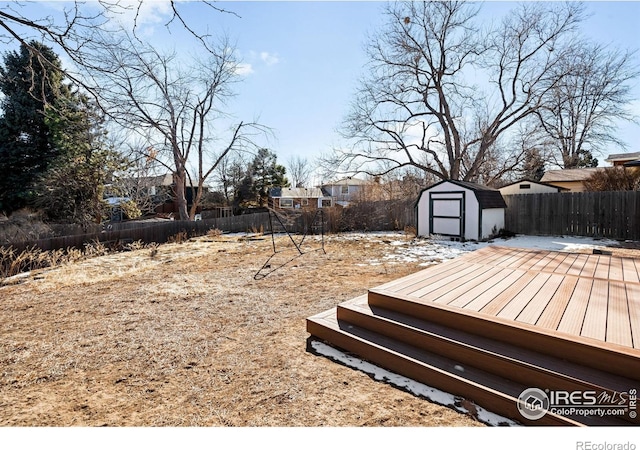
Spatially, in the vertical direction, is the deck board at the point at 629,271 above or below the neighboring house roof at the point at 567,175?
below

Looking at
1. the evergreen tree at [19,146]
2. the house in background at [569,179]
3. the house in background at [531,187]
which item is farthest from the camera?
the house in background at [569,179]

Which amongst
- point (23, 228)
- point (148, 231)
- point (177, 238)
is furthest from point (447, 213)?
point (23, 228)

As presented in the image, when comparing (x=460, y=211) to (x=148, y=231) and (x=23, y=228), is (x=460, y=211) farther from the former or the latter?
(x=23, y=228)

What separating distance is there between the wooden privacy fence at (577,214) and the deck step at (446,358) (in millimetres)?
10030

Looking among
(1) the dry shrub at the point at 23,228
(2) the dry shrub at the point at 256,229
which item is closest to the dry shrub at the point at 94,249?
(1) the dry shrub at the point at 23,228

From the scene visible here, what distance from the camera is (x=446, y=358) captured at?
2188mm

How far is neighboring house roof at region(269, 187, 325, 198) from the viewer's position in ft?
82.8

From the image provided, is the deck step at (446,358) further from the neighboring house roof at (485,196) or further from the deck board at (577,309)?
the neighboring house roof at (485,196)

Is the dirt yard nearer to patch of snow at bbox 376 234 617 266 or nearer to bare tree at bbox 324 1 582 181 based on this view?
patch of snow at bbox 376 234 617 266

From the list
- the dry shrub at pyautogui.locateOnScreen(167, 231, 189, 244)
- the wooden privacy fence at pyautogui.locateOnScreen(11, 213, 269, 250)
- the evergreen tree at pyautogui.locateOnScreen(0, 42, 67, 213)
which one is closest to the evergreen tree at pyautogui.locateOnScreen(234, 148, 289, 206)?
the wooden privacy fence at pyautogui.locateOnScreen(11, 213, 269, 250)

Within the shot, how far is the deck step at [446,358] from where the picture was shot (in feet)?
5.70

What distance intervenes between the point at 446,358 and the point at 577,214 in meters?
10.3

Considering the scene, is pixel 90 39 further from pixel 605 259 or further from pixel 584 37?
pixel 584 37

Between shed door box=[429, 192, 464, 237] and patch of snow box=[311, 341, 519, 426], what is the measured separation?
800cm
